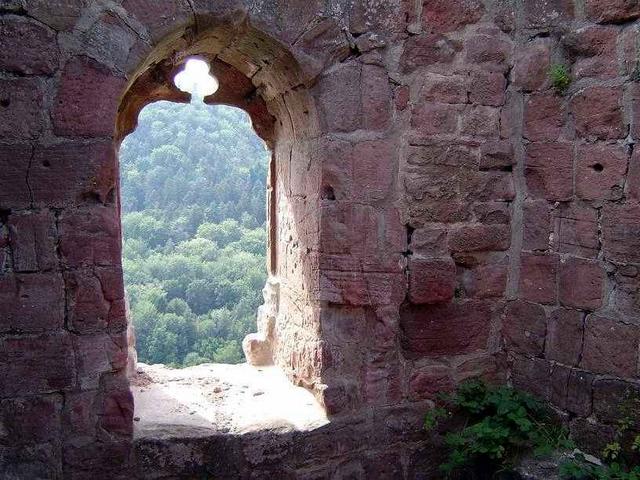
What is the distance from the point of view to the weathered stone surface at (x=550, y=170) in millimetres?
2988

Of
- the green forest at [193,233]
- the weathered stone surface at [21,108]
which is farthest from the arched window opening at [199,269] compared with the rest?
the weathered stone surface at [21,108]

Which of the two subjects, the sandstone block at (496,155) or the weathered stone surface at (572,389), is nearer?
the weathered stone surface at (572,389)

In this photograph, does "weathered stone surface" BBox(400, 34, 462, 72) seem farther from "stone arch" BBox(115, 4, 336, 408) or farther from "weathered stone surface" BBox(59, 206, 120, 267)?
"weathered stone surface" BBox(59, 206, 120, 267)

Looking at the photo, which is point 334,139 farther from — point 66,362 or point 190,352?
point 190,352

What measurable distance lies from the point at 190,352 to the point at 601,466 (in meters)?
8.62

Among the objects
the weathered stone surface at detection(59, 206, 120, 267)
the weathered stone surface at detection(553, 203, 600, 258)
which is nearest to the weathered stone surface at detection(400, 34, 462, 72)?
the weathered stone surface at detection(553, 203, 600, 258)

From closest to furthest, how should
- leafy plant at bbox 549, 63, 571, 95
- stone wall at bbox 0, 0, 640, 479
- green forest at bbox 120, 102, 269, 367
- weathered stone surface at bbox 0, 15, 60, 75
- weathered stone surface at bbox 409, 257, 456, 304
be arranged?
weathered stone surface at bbox 0, 15, 60, 75 → stone wall at bbox 0, 0, 640, 479 → leafy plant at bbox 549, 63, 571, 95 → weathered stone surface at bbox 409, 257, 456, 304 → green forest at bbox 120, 102, 269, 367

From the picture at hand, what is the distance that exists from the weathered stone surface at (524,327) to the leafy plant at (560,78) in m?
1.06

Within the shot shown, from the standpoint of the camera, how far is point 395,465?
3162 millimetres

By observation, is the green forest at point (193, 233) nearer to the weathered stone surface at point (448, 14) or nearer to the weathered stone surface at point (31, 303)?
the weathered stone surface at point (31, 303)

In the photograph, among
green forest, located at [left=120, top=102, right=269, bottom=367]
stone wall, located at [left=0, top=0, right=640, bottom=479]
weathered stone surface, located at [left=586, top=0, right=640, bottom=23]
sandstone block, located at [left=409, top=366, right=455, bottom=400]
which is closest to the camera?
stone wall, located at [left=0, top=0, right=640, bottom=479]

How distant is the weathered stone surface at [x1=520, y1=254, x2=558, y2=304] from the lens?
310 centimetres

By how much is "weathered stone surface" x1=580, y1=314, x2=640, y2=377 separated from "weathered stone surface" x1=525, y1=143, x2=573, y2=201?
0.61 meters

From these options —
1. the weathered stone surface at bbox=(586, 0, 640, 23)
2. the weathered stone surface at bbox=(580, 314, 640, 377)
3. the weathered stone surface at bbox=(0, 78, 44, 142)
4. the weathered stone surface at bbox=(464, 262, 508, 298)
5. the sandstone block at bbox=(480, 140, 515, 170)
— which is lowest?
the weathered stone surface at bbox=(580, 314, 640, 377)
